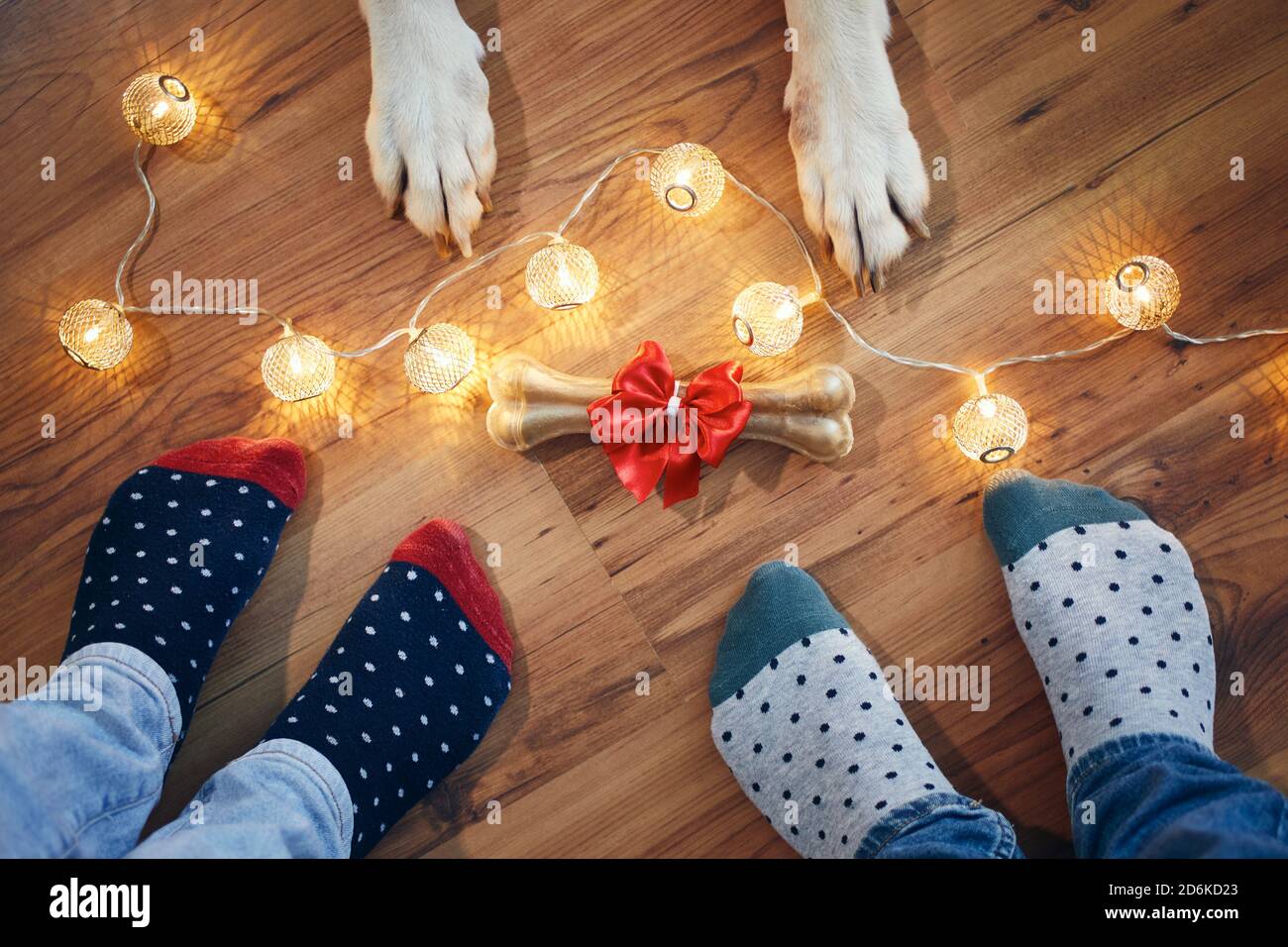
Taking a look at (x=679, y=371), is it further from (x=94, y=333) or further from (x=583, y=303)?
(x=94, y=333)

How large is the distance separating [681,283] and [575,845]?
0.61 m

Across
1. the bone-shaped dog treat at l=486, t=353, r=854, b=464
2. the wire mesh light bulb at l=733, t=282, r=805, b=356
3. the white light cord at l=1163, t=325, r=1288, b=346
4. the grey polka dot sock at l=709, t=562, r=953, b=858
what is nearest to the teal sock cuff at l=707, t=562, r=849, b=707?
the grey polka dot sock at l=709, t=562, r=953, b=858

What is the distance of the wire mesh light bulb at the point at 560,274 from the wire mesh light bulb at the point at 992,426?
41cm

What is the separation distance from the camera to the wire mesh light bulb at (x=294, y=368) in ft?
3.30

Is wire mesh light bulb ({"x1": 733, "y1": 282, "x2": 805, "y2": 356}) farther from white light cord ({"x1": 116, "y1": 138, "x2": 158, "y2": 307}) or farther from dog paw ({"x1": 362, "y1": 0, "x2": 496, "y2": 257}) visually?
white light cord ({"x1": 116, "y1": 138, "x2": 158, "y2": 307})

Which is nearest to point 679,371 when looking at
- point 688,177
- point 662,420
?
point 662,420

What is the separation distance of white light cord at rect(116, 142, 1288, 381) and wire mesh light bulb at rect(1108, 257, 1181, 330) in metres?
0.04

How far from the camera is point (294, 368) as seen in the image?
1.01 meters

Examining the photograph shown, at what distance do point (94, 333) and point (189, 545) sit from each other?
0.24 metres

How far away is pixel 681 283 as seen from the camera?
3.47 ft

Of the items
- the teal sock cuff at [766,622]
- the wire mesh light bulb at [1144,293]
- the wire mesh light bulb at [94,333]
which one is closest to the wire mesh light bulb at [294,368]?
the wire mesh light bulb at [94,333]

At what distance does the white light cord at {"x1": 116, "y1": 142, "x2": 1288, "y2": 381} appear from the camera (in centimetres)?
104
